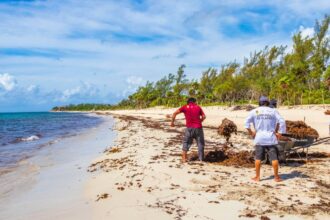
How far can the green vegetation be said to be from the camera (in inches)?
2132

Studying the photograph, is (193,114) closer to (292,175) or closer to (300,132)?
(292,175)

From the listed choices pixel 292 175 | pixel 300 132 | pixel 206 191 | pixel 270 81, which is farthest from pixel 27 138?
pixel 270 81

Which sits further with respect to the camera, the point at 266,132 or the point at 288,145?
the point at 288,145

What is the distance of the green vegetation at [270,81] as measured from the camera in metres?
54.2

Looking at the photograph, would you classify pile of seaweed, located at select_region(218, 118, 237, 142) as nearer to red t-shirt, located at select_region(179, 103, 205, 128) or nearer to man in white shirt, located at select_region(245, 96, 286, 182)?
red t-shirt, located at select_region(179, 103, 205, 128)

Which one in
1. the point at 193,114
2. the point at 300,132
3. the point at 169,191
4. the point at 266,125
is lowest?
the point at 169,191

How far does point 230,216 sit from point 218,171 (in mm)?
3528

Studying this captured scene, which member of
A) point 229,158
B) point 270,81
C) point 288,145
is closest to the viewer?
point 288,145

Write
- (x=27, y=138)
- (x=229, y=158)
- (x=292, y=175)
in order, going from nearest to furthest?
(x=292, y=175)
(x=229, y=158)
(x=27, y=138)

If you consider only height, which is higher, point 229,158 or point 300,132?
point 300,132

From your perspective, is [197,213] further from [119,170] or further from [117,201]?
[119,170]

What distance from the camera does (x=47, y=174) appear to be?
425 inches

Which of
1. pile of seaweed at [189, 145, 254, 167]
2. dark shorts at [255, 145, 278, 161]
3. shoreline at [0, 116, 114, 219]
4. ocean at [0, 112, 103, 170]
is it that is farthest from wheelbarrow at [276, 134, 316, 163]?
ocean at [0, 112, 103, 170]

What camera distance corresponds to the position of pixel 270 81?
68438 millimetres
